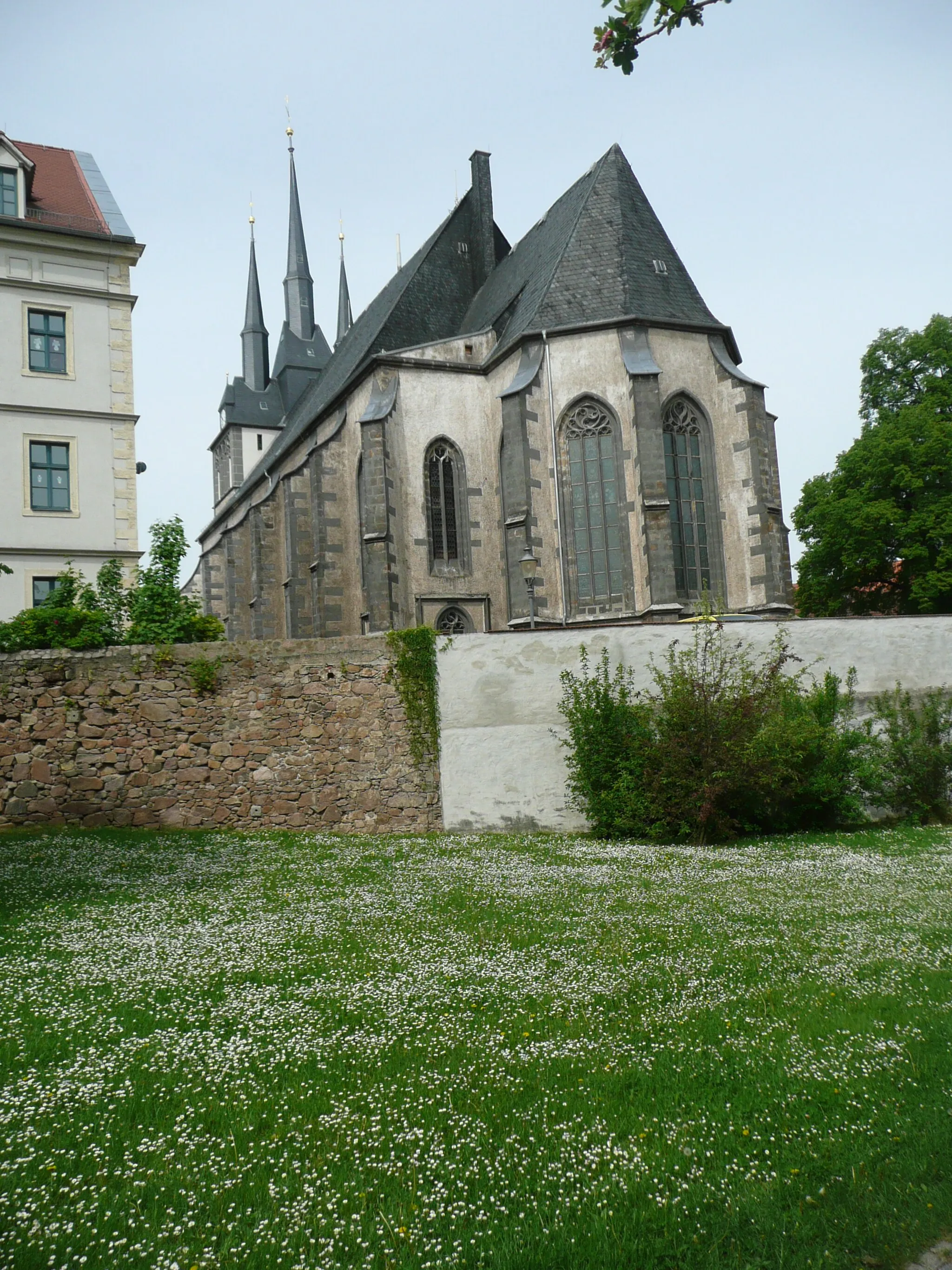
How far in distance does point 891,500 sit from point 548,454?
44.1 feet

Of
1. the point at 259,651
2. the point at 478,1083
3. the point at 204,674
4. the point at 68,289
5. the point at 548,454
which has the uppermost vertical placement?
the point at 68,289

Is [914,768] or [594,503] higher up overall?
[594,503]

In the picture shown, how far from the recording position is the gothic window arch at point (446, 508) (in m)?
25.8

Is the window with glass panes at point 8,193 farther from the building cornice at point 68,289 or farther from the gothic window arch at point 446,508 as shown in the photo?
the gothic window arch at point 446,508

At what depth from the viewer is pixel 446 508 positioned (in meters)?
26.0

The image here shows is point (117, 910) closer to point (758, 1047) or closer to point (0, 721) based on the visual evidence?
point (758, 1047)

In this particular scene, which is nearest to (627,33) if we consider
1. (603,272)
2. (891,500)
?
(603,272)

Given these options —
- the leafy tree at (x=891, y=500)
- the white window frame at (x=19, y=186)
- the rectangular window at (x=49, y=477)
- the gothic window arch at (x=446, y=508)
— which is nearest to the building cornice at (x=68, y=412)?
the rectangular window at (x=49, y=477)

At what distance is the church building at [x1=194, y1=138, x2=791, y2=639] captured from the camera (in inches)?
909

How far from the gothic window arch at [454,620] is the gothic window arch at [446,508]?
0.98 m

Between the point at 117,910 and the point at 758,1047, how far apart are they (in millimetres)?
5423

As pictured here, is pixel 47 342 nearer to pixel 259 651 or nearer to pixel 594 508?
pixel 259 651

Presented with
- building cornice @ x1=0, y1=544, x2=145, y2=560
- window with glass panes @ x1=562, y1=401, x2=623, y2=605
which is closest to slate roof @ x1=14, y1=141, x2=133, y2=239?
building cornice @ x1=0, y1=544, x2=145, y2=560

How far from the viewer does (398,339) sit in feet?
94.9
